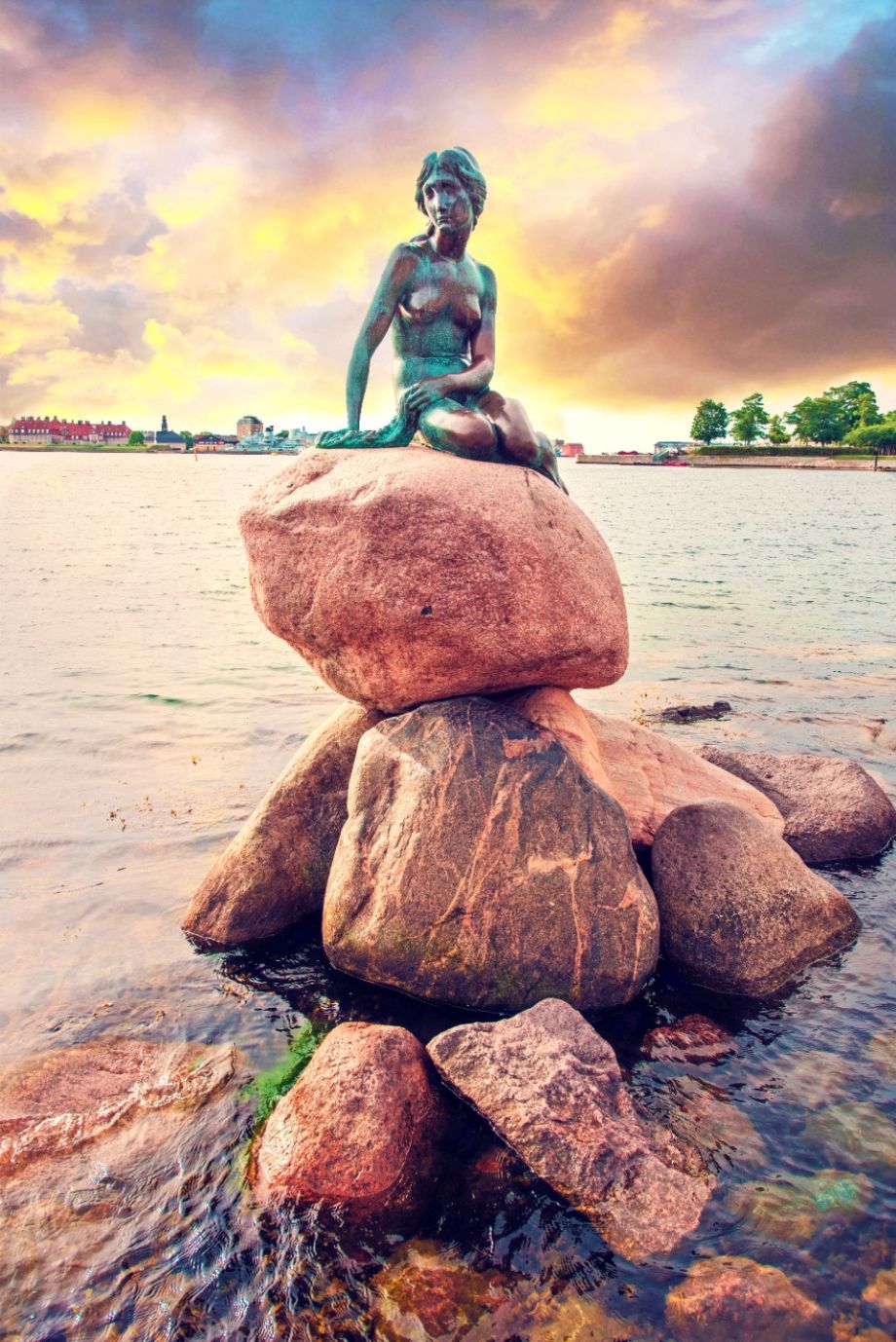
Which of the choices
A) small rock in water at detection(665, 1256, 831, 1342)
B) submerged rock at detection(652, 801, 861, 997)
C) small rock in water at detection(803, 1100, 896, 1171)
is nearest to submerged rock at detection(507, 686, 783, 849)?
submerged rock at detection(652, 801, 861, 997)

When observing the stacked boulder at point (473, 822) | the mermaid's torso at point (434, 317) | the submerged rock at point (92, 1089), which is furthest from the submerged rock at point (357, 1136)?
the mermaid's torso at point (434, 317)

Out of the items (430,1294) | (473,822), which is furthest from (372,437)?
(430,1294)

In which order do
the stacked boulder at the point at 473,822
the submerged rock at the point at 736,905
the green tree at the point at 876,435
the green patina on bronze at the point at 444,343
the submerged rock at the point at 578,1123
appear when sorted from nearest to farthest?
the submerged rock at the point at 578,1123 → the stacked boulder at the point at 473,822 → the submerged rock at the point at 736,905 → the green patina on bronze at the point at 444,343 → the green tree at the point at 876,435

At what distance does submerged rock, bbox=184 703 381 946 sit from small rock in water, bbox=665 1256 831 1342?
3.39 m

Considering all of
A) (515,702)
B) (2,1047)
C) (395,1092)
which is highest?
(515,702)

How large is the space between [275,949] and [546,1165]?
8.41 feet

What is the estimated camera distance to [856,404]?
119 meters

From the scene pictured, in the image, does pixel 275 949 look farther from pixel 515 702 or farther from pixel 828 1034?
pixel 828 1034

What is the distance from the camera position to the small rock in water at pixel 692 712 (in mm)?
11406

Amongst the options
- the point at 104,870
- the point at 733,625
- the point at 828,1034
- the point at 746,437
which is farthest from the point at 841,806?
the point at 746,437

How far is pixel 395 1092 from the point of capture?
416 cm

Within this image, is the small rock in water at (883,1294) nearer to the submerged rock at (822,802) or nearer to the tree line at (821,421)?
the submerged rock at (822,802)

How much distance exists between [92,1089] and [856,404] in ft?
430

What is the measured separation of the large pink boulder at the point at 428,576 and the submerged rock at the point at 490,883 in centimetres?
57
